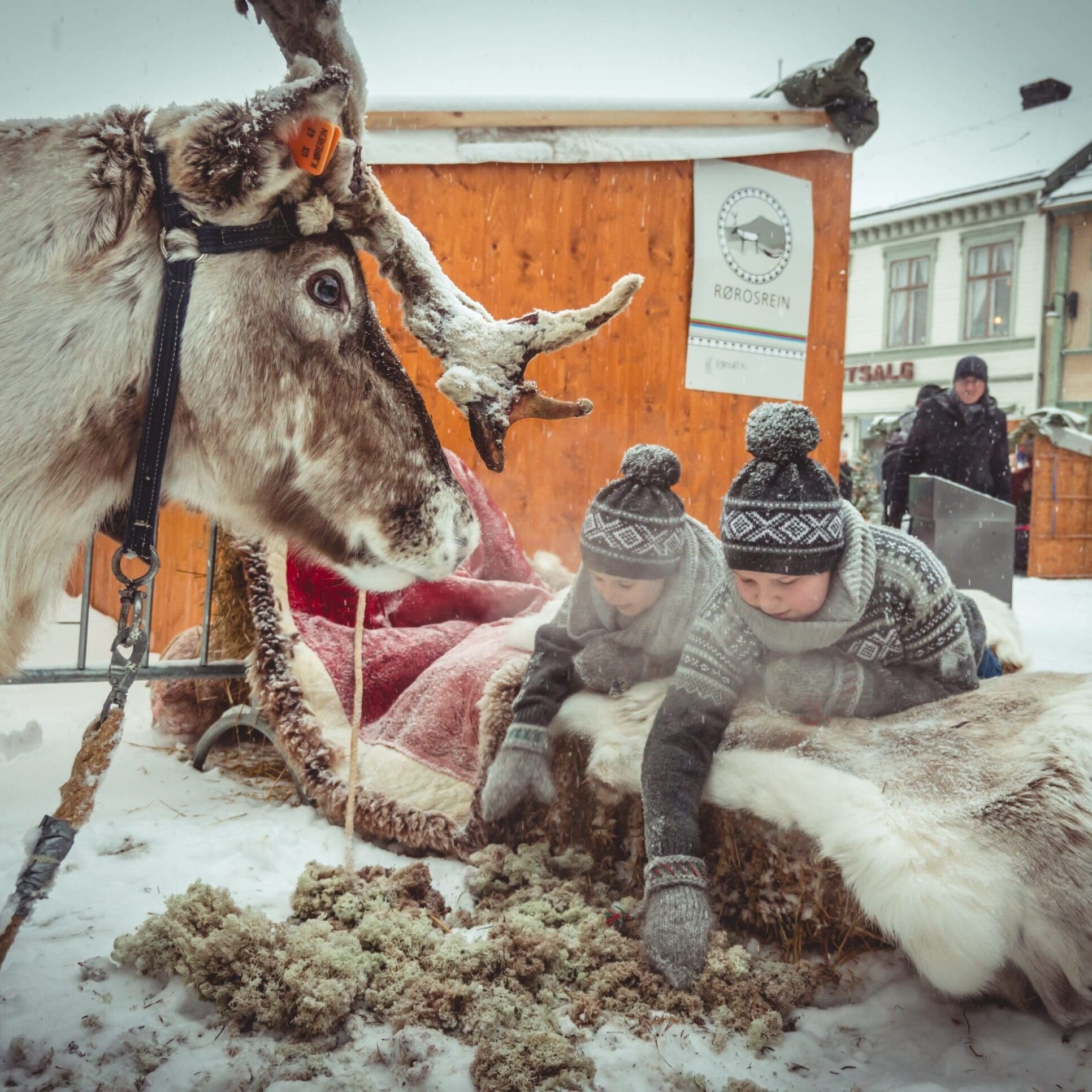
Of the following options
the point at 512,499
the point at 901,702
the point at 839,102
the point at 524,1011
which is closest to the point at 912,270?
the point at 839,102

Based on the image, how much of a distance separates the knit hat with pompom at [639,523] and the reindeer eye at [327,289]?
107 cm

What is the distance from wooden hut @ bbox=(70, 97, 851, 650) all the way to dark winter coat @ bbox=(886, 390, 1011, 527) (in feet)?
4.65

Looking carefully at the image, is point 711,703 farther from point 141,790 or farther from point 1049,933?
point 141,790

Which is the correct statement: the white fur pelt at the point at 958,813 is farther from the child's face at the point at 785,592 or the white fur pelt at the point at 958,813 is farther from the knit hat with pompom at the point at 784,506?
the knit hat with pompom at the point at 784,506

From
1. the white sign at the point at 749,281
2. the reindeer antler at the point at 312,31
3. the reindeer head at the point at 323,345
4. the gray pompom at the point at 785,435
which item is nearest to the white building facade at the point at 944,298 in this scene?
the white sign at the point at 749,281

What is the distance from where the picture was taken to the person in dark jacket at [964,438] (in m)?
5.07

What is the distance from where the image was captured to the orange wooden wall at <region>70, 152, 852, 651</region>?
4059 mm

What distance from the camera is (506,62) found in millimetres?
1635

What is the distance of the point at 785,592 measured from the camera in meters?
1.72

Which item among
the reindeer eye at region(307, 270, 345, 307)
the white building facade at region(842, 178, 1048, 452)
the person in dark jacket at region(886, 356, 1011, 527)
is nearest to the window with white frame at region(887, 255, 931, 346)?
the white building facade at region(842, 178, 1048, 452)

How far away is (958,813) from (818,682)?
1.53 ft

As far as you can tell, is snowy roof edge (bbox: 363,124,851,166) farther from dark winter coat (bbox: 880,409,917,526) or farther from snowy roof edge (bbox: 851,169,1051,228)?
snowy roof edge (bbox: 851,169,1051,228)

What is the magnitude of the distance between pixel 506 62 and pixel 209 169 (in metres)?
0.96

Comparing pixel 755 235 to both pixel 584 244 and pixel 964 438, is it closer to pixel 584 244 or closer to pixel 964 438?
pixel 584 244
